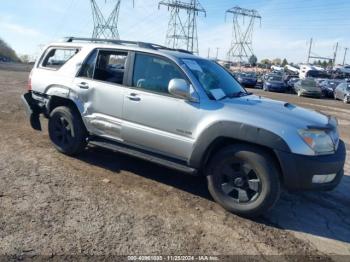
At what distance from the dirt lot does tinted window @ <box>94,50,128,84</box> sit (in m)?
1.34

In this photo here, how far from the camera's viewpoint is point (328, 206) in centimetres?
520

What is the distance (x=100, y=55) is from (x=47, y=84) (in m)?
1.11

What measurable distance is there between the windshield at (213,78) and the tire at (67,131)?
2.01m

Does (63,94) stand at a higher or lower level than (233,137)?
higher

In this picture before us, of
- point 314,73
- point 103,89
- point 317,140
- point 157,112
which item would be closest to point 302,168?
point 317,140

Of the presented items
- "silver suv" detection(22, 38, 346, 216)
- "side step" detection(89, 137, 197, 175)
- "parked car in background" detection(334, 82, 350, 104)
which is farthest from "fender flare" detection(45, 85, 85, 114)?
"parked car in background" detection(334, 82, 350, 104)

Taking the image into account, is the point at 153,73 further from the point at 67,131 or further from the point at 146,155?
the point at 67,131

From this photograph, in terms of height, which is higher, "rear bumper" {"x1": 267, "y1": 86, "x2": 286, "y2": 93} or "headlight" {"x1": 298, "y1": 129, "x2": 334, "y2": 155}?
"headlight" {"x1": 298, "y1": 129, "x2": 334, "y2": 155}

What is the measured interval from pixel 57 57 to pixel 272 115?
3882 millimetres

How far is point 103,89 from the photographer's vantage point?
566 centimetres

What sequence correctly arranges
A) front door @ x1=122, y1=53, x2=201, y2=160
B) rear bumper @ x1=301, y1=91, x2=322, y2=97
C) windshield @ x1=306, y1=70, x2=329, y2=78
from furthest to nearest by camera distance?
A: windshield @ x1=306, y1=70, x2=329, y2=78
rear bumper @ x1=301, y1=91, x2=322, y2=97
front door @ x1=122, y1=53, x2=201, y2=160

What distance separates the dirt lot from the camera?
3.74 meters

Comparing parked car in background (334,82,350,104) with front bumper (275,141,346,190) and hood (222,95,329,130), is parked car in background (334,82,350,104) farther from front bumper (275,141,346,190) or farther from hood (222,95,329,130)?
front bumper (275,141,346,190)

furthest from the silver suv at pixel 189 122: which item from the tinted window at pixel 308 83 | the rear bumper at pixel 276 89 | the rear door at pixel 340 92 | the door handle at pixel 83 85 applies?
the rear bumper at pixel 276 89
